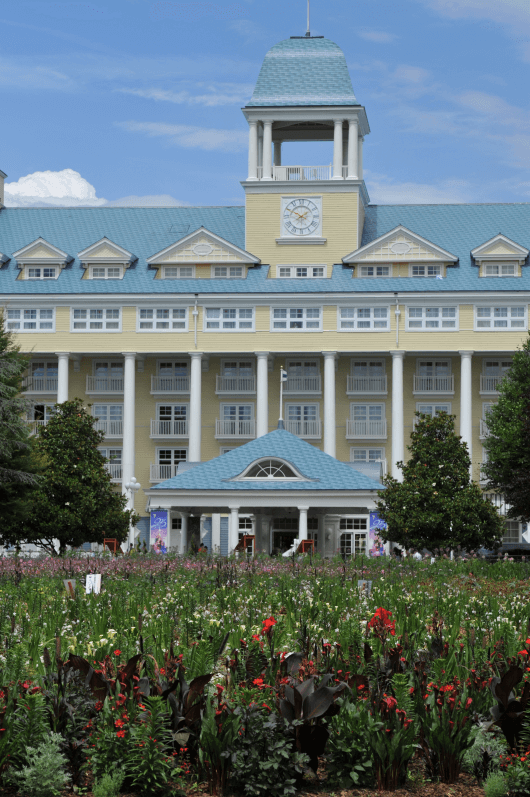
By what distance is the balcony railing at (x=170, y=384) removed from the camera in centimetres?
6706

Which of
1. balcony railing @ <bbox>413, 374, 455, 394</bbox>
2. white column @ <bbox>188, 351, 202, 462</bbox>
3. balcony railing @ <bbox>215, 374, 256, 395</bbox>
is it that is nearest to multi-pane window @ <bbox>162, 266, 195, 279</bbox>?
white column @ <bbox>188, 351, 202, 462</bbox>

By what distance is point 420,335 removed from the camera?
205ft

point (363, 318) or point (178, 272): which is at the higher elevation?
point (178, 272)

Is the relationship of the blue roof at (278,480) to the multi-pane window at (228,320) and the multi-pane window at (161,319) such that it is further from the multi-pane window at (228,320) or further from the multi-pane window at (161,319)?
the multi-pane window at (161,319)

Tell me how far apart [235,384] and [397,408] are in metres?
10.2

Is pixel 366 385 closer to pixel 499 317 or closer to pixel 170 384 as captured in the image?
pixel 499 317

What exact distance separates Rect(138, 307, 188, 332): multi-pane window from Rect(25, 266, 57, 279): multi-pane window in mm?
6453

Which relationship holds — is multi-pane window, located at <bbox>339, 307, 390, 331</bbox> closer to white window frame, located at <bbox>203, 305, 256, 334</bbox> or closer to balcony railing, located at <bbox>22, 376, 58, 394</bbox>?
white window frame, located at <bbox>203, 305, 256, 334</bbox>

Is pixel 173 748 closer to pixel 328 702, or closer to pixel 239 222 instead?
pixel 328 702

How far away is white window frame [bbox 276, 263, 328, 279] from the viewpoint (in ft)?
215

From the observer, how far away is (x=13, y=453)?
1501 inches

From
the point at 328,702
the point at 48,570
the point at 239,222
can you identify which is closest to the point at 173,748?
the point at 328,702

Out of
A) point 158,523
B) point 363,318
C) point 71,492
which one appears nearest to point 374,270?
point 363,318

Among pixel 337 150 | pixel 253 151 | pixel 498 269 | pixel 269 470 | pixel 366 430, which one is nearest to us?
pixel 269 470
